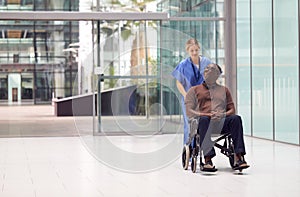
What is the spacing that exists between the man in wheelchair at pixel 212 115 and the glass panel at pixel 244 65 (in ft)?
20.1

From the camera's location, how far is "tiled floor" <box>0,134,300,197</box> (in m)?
6.48

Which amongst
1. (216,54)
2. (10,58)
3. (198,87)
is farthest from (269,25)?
(10,58)

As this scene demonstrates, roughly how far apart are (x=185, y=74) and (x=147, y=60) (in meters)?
6.93

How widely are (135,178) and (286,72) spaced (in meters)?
5.09

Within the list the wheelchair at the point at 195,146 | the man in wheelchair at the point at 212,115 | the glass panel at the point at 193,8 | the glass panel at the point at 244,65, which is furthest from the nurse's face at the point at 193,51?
the glass panel at the point at 193,8

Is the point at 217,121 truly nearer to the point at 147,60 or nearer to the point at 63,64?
the point at 147,60

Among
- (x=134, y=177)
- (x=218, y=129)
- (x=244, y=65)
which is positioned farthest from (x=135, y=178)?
(x=244, y=65)

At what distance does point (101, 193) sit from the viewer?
6418 mm

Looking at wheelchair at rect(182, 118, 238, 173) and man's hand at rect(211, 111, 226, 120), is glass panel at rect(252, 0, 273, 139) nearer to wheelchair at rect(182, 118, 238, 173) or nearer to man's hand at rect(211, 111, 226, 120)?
wheelchair at rect(182, 118, 238, 173)

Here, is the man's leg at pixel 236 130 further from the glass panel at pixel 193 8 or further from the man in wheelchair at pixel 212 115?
the glass panel at pixel 193 8

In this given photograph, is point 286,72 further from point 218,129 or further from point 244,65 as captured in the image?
point 218,129

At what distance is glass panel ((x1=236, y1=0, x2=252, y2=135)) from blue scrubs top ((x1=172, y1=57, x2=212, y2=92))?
5.73 metres

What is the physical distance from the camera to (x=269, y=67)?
1279cm

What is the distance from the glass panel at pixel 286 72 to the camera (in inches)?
448
